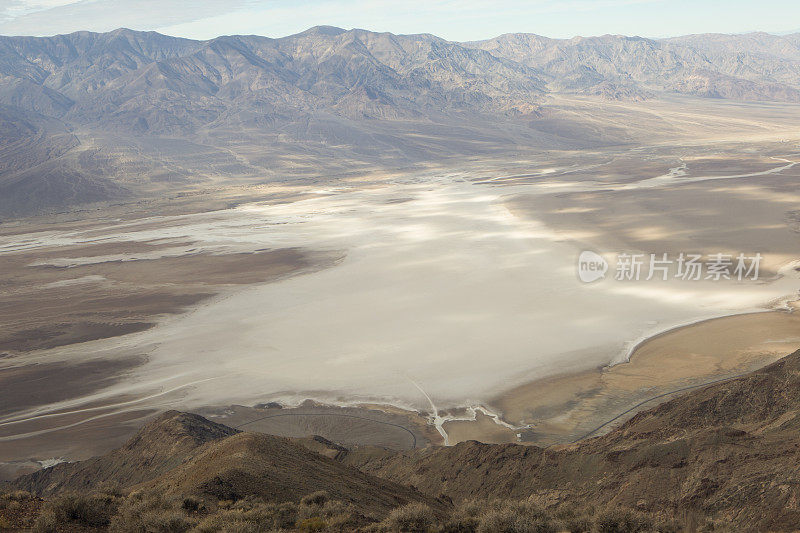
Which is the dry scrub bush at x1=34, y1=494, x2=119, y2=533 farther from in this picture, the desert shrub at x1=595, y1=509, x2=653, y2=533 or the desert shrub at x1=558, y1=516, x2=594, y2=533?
the desert shrub at x1=595, y1=509, x2=653, y2=533

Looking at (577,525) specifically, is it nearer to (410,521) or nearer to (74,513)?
(410,521)

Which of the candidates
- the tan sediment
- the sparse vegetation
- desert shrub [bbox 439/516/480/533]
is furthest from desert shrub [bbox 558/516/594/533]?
the tan sediment

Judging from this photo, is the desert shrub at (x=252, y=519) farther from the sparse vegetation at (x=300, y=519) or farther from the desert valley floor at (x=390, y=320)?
the desert valley floor at (x=390, y=320)

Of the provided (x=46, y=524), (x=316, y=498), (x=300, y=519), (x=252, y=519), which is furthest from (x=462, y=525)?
(x=46, y=524)

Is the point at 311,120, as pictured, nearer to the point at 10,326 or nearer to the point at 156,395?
the point at 10,326

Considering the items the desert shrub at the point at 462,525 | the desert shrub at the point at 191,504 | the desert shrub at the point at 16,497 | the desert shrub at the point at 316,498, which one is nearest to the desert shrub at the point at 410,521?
the desert shrub at the point at 462,525
